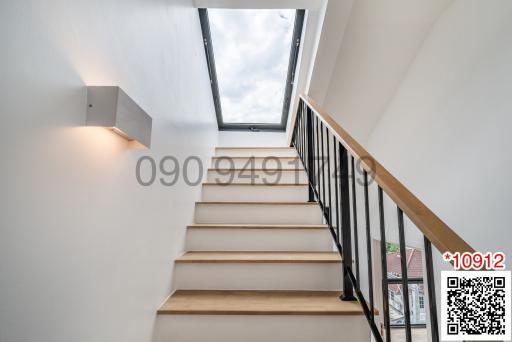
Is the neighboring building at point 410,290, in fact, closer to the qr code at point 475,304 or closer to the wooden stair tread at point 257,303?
the wooden stair tread at point 257,303

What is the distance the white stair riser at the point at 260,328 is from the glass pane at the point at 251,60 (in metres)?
3.03

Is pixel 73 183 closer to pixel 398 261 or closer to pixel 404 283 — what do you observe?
pixel 404 283

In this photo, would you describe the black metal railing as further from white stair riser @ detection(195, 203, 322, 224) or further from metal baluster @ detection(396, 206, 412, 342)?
white stair riser @ detection(195, 203, 322, 224)

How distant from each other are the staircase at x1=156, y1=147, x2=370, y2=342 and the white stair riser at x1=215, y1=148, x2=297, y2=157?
112 cm

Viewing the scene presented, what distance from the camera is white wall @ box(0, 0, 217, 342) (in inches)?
23.3

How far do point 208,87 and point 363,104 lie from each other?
1778mm

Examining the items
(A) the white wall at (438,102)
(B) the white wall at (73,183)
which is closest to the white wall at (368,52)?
(A) the white wall at (438,102)

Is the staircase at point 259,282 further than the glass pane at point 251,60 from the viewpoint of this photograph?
No

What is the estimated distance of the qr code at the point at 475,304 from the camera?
2.24ft

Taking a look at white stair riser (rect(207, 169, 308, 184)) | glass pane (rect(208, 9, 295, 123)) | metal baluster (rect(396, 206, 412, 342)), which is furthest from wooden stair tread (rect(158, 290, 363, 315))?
glass pane (rect(208, 9, 295, 123))

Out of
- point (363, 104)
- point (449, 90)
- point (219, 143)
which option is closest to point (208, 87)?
point (219, 143)

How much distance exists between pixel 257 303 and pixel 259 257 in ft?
1.14

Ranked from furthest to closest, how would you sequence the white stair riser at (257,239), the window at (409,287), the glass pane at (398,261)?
the window at (409,287)
the glass pane at (398,261)
the white stair riser at (257,239)

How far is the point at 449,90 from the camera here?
222 cm
